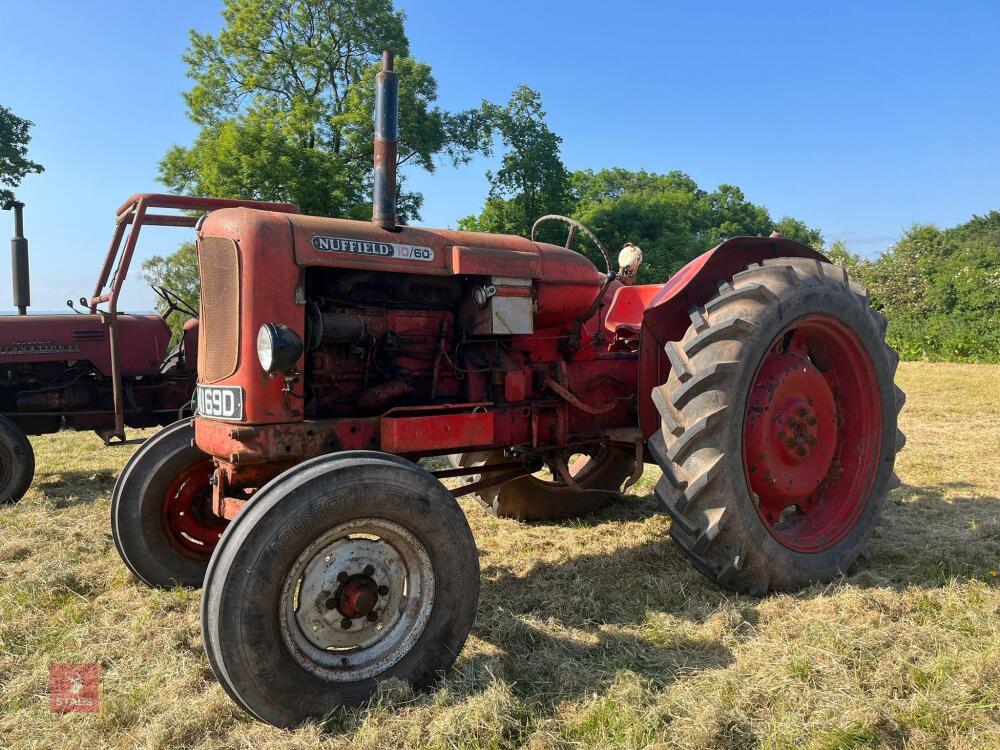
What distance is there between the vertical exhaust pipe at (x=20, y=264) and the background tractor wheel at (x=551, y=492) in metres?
4.88

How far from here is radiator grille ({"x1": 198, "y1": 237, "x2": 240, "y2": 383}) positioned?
109 inches

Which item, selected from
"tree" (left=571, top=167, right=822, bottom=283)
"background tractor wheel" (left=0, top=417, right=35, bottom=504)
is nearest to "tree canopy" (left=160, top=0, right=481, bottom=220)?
"tree" (left=571, top=167, right=822, bottom=283)

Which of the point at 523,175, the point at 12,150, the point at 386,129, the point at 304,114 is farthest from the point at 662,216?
the point at 386,129

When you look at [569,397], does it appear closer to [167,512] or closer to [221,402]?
[221,402]

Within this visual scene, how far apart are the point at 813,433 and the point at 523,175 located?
21.2 meters

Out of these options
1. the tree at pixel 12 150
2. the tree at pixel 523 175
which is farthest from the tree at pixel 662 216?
the tree at pixel 12 150

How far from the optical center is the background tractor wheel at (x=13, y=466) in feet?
18.2

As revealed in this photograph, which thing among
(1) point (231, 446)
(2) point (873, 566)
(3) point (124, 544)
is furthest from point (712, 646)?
(3) point (124, 544)

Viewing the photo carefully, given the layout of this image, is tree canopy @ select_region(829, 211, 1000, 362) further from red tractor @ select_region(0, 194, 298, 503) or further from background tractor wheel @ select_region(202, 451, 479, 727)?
background tractor wheel @ select_region(202, 451, 479, 727)

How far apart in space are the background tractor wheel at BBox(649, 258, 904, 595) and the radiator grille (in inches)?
73.7

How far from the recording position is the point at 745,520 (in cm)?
304

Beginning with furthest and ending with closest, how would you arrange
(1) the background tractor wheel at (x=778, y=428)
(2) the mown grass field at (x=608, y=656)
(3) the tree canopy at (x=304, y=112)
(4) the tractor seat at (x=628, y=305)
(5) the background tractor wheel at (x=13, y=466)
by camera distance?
(3) the tree canopy at (x=304, y=112) < (5) the background tractor wheel at (x=13, y=466) < (4) the tractor seat at (x=628, y=305) < (1) the background tractor wheel at (x=778, y=428) < (2) the mown grass field at (x=608, y=656)

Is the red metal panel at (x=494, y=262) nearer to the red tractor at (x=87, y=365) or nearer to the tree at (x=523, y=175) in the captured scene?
the red tractor at (x=87, y=365)

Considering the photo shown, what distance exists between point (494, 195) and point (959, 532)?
21.4m
